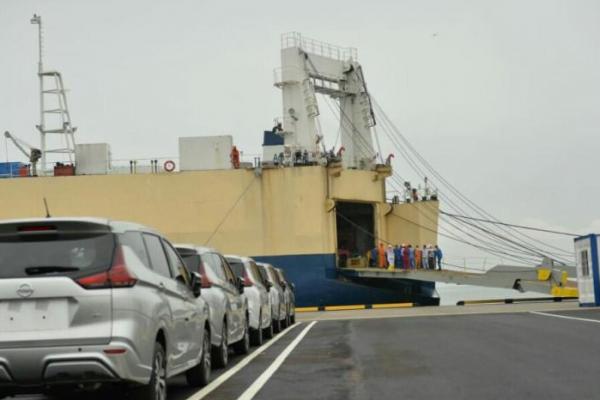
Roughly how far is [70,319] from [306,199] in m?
37.1

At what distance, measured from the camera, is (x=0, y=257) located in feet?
24.1

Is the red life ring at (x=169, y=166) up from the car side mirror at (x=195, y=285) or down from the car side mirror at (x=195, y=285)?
up

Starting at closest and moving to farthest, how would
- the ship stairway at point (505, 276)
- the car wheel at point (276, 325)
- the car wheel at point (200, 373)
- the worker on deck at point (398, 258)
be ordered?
the car wheel at point (200, 373) → the car wheel at point (276, 325) → the ship stairway at point (505, 276) → the worker on deck at point (398, 258)

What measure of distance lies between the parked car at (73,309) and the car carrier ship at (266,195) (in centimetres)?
3509

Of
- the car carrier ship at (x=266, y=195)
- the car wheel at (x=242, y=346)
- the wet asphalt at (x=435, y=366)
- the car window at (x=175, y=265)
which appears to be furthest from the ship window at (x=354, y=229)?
the car window at (x=175, y=265)

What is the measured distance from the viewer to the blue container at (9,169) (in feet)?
155

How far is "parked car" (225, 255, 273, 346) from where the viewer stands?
16625mm

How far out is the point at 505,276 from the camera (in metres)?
39.7

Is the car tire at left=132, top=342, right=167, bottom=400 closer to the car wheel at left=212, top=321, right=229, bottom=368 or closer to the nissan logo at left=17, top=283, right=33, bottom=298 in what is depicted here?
the nissan logo at left=17, top=283, right=33, bottom=298

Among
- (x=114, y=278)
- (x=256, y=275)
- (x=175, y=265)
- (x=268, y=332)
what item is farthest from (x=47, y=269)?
(x=268, y=332)

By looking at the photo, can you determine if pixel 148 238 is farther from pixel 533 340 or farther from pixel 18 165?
pixel 18 165

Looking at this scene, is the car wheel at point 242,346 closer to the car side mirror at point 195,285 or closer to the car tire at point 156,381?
the car side mirror at point 195,285

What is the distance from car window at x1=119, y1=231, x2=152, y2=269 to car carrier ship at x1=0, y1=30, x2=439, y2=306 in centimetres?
3440

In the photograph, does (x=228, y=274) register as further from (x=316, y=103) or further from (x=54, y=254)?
(x=316, y=103)
